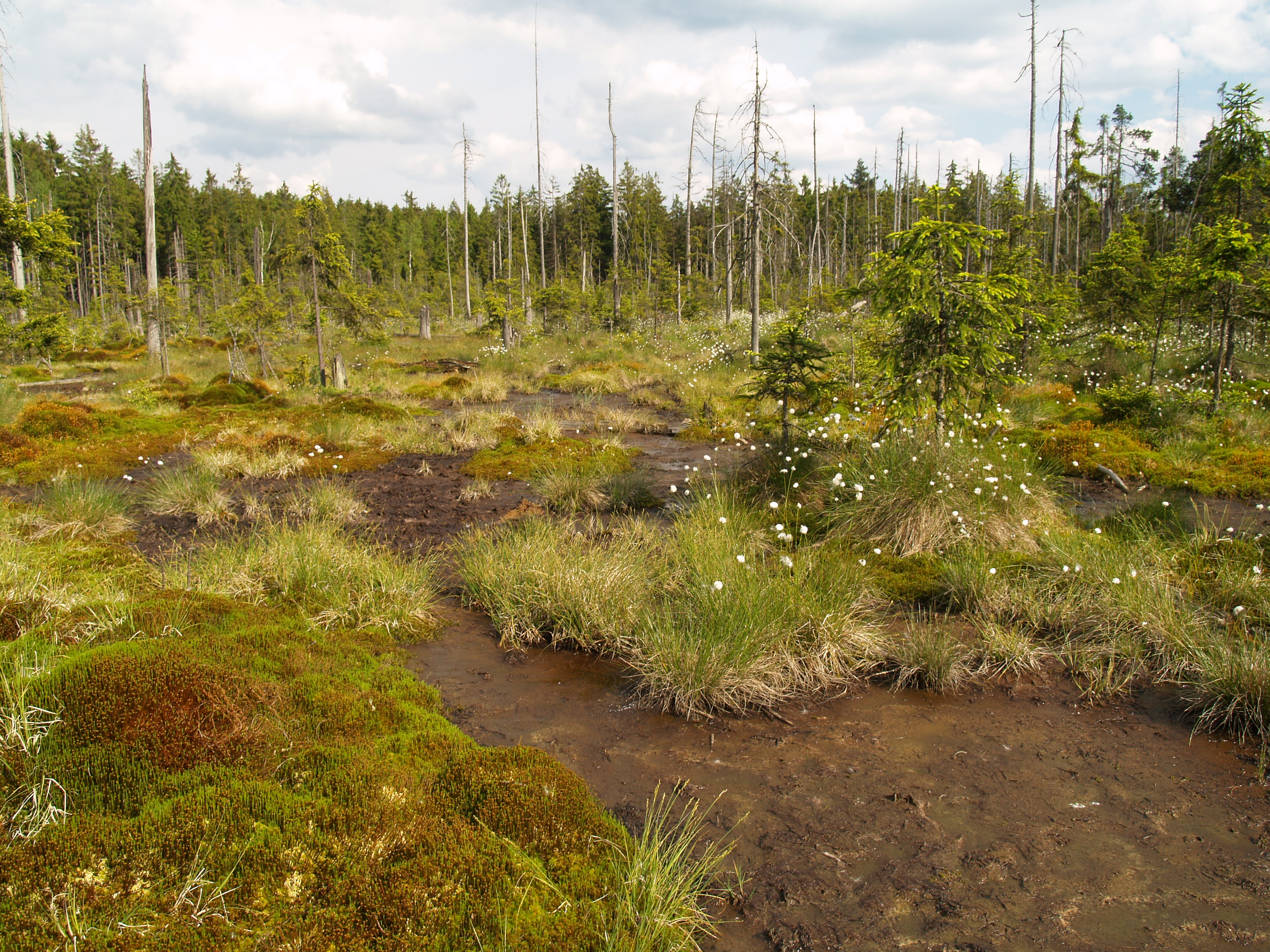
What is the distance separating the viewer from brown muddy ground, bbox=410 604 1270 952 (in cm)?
283

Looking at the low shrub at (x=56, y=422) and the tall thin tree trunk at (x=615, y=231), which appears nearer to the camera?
the low shrub at (x=56, y=422)

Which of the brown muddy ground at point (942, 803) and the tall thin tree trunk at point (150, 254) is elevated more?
the tall thin tree trunk at point (150, 254)

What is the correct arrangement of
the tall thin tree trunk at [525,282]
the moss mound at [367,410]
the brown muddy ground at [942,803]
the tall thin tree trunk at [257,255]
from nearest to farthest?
1. the brown muddy ground at [942,803]
2. the moss mound at [367,410]
3. the tall thin tree trunk at [525,282]
4. the tall thin tree trunk at [257,255]

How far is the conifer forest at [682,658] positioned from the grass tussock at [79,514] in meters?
0.05

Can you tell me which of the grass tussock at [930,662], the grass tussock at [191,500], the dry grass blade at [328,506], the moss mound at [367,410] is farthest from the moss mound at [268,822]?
the moss mound at [367,410]

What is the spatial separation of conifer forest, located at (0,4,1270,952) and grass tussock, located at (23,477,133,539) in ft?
0.17

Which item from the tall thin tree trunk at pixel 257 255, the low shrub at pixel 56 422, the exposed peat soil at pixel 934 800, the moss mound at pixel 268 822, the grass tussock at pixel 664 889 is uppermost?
the tall thin tree trunk at pixel 257 255

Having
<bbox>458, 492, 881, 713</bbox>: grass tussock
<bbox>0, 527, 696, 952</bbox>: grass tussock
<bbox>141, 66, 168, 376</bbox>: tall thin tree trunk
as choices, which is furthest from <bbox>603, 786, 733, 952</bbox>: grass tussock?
<bbox>141, 66, 168, 376</bbox>: tall thin tree trunk

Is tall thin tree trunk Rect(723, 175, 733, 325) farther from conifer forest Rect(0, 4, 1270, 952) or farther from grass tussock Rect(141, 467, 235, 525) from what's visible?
grass tussock Rect(141, 467, 235, 525)

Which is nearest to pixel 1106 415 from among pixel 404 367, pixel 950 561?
pixel 950 561

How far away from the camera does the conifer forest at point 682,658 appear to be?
273cm

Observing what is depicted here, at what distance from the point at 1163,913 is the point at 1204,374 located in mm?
14985

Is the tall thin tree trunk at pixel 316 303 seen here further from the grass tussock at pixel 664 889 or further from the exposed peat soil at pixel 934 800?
the grass tussock at pixel 664 889

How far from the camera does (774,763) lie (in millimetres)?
3990
